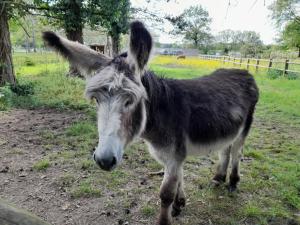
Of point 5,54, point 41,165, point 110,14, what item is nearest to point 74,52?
point 41,165

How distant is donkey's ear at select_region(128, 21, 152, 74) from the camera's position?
209 centimetres

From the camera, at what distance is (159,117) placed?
2.82 m

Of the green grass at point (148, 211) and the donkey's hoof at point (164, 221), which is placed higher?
the donkey's hoof at point (164, 221)

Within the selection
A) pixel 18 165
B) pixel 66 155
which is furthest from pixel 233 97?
pixel 18 165

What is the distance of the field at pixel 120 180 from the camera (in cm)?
338

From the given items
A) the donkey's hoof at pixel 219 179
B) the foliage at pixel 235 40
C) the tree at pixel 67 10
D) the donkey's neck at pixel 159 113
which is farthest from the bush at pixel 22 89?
the foliage at pixel 235 40

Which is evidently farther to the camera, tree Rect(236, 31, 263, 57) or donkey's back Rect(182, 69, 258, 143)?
tree Rect(236, 31, 263, 57)

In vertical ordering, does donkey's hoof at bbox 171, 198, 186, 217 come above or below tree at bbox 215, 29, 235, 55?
below

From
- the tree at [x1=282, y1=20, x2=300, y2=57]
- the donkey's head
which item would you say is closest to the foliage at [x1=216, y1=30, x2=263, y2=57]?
the tree at [x1=282, y1=20, x2=300, y2=57]

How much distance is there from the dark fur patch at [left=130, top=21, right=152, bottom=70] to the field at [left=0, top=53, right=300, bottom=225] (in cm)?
19

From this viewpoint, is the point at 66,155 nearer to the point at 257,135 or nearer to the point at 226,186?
the point at 226,186

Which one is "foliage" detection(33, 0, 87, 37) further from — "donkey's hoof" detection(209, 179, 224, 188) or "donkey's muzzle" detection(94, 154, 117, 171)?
"donkey's muzzle" detection(94, 154, 117, 171)

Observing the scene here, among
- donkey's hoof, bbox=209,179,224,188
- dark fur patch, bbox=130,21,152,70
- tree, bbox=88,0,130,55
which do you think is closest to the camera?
dark fur patch, bbox=130,21,152,70

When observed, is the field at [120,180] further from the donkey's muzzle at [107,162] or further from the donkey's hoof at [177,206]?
the donkey's muzzle at [107,162]
